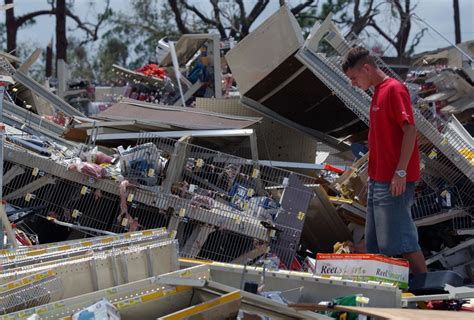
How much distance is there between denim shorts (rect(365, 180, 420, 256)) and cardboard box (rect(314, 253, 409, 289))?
38 cm

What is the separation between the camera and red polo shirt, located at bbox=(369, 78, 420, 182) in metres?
4.67

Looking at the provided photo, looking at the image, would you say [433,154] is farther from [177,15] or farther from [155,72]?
[177,15]

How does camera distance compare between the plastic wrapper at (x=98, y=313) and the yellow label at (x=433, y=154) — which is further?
the yellow label at (x=433, y=154)

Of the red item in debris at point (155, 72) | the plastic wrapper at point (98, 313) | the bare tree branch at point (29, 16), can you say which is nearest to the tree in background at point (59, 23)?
the bare tree branch at point (29, 16)

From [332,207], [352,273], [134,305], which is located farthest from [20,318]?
[332,207]

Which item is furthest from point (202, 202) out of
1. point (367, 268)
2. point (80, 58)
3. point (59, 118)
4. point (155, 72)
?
point (80, 58)

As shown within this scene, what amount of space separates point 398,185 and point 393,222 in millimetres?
242

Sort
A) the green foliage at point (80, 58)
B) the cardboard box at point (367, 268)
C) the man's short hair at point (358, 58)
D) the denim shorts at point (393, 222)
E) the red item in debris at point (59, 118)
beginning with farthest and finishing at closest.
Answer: the green foliage at point (80, 58) → the red item in debris at point (59, 118) → the man's short hair at point (358, 58) → the denim shorts at point (393, 222) → the cardboard box at point (367, 268)

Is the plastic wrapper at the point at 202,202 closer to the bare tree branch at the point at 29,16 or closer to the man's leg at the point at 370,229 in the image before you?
the man's leg at the point at 370,229

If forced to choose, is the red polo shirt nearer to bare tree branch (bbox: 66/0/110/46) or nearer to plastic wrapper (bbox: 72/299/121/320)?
plastic wrapper (bbox: 72/299/121/320)

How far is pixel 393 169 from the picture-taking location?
185 inches

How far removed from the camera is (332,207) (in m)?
6.12

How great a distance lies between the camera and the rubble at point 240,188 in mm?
3936

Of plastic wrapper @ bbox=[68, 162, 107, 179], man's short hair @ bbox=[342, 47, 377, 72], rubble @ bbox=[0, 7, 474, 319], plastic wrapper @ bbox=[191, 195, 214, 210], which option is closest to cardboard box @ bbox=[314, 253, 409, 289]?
rubble @ bbox=[0, 7, 474, 319]
